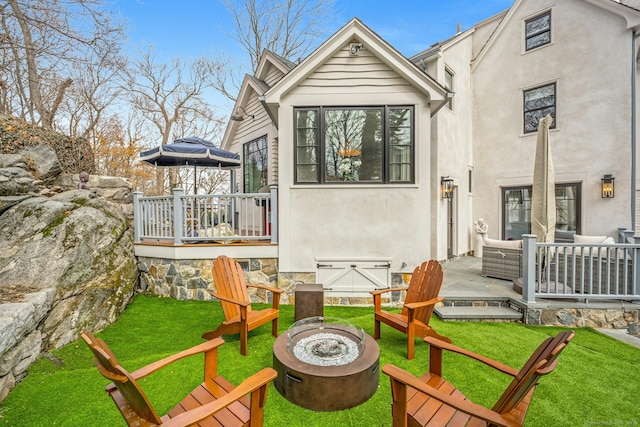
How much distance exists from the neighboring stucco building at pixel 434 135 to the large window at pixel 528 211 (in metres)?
0.04

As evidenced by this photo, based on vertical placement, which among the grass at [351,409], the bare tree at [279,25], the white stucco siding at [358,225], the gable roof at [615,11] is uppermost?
the bare tree at [279,25]

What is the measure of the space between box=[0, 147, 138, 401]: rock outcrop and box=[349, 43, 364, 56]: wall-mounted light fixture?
6039 millimetres

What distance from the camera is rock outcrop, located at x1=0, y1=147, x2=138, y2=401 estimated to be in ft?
11.2

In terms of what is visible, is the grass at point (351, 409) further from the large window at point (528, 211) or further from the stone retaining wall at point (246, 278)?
the large window at point (528, 211)

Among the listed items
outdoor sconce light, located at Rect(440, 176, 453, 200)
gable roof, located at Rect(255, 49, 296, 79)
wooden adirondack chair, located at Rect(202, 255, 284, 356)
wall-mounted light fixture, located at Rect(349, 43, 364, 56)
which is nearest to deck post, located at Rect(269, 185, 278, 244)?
→ wooden adirondack chair, located at Rect(202, 255, 284, 356)

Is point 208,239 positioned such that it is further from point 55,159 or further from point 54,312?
point 55,159

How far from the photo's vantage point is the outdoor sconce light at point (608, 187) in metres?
7.83

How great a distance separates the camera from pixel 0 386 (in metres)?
2.95

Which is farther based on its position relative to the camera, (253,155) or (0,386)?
(253,155)

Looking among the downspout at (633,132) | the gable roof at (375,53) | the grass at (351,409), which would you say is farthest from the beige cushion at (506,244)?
the downspout at (633,132)

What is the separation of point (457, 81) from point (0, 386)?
487 inches

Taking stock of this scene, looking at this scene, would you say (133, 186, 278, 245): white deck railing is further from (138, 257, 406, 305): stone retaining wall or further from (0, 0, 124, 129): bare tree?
(0, 0, 124, 129): bare tree

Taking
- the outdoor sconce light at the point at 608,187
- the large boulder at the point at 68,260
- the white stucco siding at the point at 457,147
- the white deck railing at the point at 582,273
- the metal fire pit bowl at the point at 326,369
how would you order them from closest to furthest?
the metal fire pit bowl at the point at 326,369
the large boulder at the point at 68,260
the white deck railing at the point at 582,273
the outdoor sconce light at the point at 608,187
the white stucco siding at the point at 457,147

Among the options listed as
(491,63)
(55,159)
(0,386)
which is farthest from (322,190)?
(491,63)
